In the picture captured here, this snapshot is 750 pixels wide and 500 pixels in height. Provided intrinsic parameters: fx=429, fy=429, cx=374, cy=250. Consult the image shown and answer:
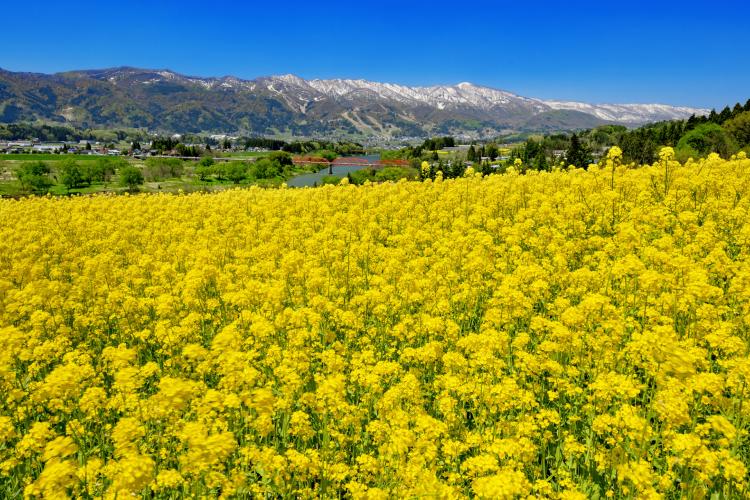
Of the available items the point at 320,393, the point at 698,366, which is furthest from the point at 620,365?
the point at 320,393

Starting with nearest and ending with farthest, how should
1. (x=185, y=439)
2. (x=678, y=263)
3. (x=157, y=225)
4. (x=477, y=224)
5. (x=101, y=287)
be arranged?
(x=185, y=439) < (x=678, y=263) < (x=101, y=287) < (x=477, y=224) < (x=157, y=225)

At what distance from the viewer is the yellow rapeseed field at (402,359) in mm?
4906

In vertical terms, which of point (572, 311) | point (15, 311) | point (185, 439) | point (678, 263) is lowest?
point (15, 311)

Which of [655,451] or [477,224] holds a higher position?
[477,224]

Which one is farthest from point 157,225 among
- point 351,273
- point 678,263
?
point 678,263

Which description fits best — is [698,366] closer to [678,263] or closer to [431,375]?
[678,263]

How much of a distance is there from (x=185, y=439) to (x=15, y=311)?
845cm

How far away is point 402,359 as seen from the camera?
725 centimetres

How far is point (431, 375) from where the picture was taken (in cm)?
720

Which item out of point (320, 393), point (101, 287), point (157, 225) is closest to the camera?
point (320, 393)

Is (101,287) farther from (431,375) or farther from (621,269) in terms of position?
(621,269)

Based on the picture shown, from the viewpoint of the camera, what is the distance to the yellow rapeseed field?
4.91m

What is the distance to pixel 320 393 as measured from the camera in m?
5.80

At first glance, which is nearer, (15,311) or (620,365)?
(620,365)
